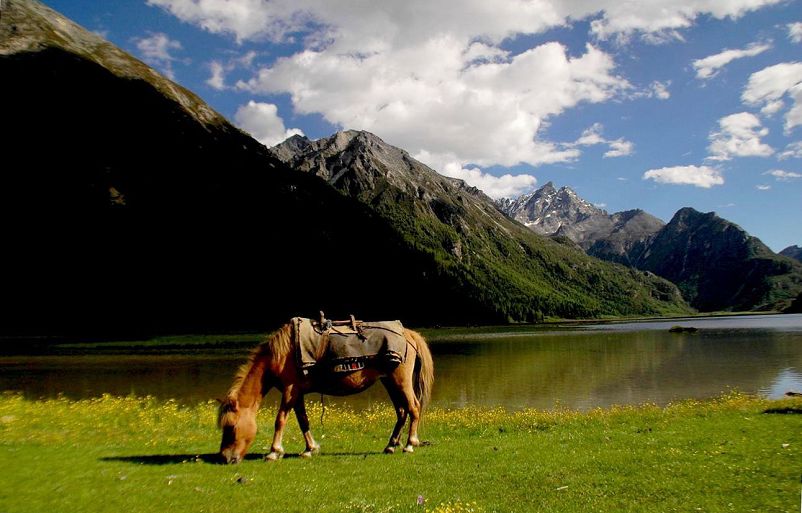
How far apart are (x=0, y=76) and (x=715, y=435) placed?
879 feet

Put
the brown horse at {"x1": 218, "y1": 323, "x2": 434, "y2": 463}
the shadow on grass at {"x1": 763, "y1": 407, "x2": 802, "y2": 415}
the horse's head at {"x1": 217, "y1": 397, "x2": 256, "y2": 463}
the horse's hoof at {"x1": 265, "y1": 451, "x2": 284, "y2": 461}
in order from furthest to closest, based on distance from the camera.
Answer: the shadow on grass at {"x1": 763, "y1": 407, "x2": 802, "y2": 415} → the horse's hoof at {"x1": 265, "y1": 451, "x2": 284, "y2": 461} → the brown horse at {"x1": 218, "y1": 323, "x2": 434, "y2": 463} → the horse's head at {"x1": 217, "y1": 397, "x2": 256, "y2": 463}

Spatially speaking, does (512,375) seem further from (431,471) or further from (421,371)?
(431,471)

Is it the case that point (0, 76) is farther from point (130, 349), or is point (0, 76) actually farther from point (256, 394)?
point (256, 394)

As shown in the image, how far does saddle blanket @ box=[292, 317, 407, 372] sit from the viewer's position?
47.2ft

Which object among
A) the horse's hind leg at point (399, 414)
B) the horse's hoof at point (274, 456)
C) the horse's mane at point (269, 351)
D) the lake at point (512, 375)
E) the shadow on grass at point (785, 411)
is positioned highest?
the horse's mane at point (269, 351)

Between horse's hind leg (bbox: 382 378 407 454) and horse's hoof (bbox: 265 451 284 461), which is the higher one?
horse's hind leg (bbox: 382 378 407 454)

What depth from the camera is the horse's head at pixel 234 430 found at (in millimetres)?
13266

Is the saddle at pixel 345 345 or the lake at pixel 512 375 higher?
the saddle at pixel 345 345

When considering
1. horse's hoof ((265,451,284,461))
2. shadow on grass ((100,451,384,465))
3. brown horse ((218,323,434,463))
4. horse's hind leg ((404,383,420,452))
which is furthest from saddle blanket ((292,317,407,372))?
shadow on grass ((100,451,384,465))

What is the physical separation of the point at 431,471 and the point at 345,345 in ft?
14.6

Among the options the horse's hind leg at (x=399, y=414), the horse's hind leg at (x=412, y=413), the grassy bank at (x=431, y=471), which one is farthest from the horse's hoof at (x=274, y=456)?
the horse's hind leg at (x=412, y=413)

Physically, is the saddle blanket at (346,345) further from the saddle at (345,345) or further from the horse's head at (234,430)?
the horse's head at (234,430)

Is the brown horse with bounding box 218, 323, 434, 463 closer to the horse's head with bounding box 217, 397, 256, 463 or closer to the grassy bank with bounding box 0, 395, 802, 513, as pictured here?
the horse's head with bounding box 217, 397, 256, 463

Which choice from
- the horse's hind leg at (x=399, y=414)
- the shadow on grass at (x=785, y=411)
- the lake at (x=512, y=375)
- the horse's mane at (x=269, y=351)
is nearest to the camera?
the horse's mane at (x=269, y=351)
